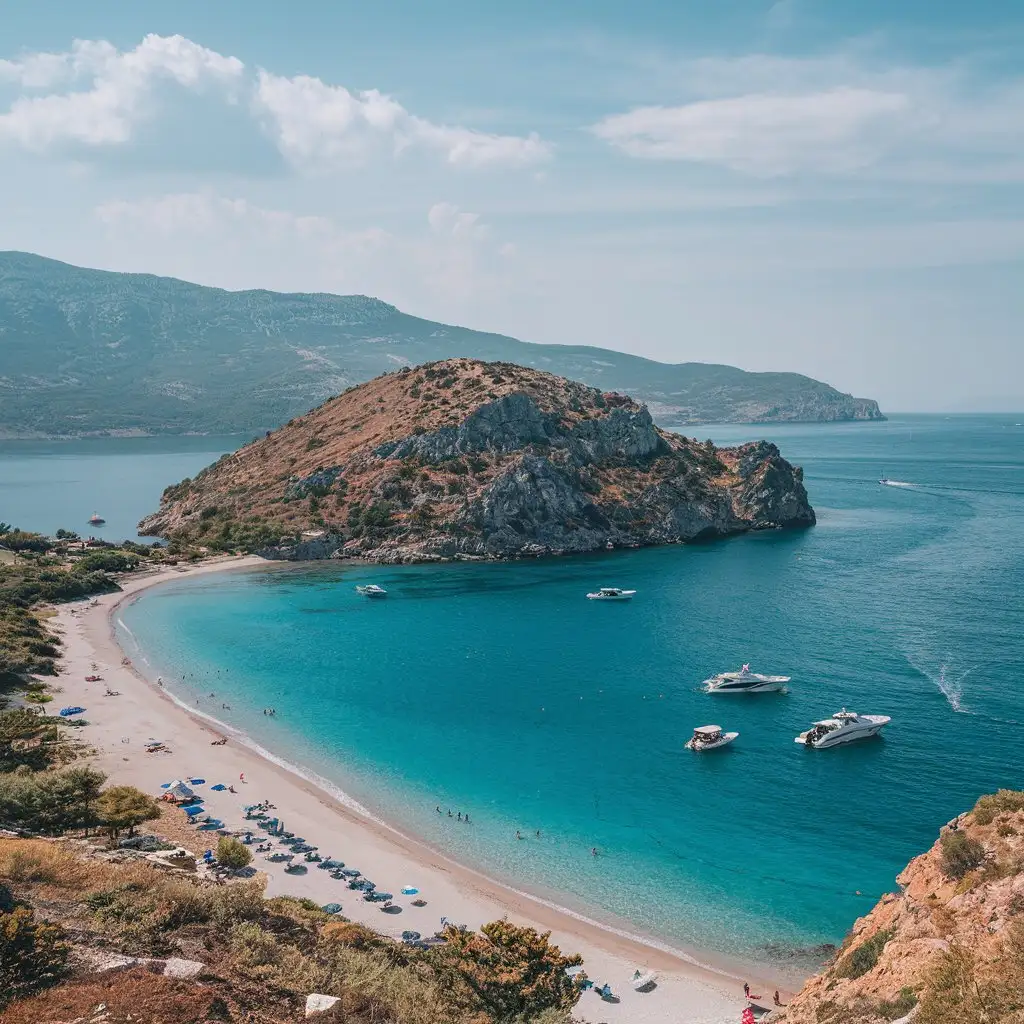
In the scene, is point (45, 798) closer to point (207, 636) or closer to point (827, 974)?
point (827, 974)

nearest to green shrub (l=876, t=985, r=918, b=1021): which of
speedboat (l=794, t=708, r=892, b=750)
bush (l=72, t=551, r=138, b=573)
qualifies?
speedboat (l=794, t=708, r=892, b=750)

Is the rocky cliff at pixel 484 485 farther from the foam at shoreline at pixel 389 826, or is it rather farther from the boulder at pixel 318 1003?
the boulder at pixel 318 1003

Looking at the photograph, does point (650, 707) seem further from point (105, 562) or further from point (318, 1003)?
point (105, 562)

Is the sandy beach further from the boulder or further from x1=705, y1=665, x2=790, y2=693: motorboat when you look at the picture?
x1=705, y1=665, x2=790, y2=693: motorboat

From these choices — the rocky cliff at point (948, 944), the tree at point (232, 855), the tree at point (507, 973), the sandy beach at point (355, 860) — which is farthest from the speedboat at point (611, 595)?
the tree at point (507, 973)

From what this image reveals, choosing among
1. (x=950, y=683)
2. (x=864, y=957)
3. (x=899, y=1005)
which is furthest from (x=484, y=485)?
(x=899, y=1005)

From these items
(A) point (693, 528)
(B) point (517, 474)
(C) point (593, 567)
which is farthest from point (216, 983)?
(A) point (693, 528)
